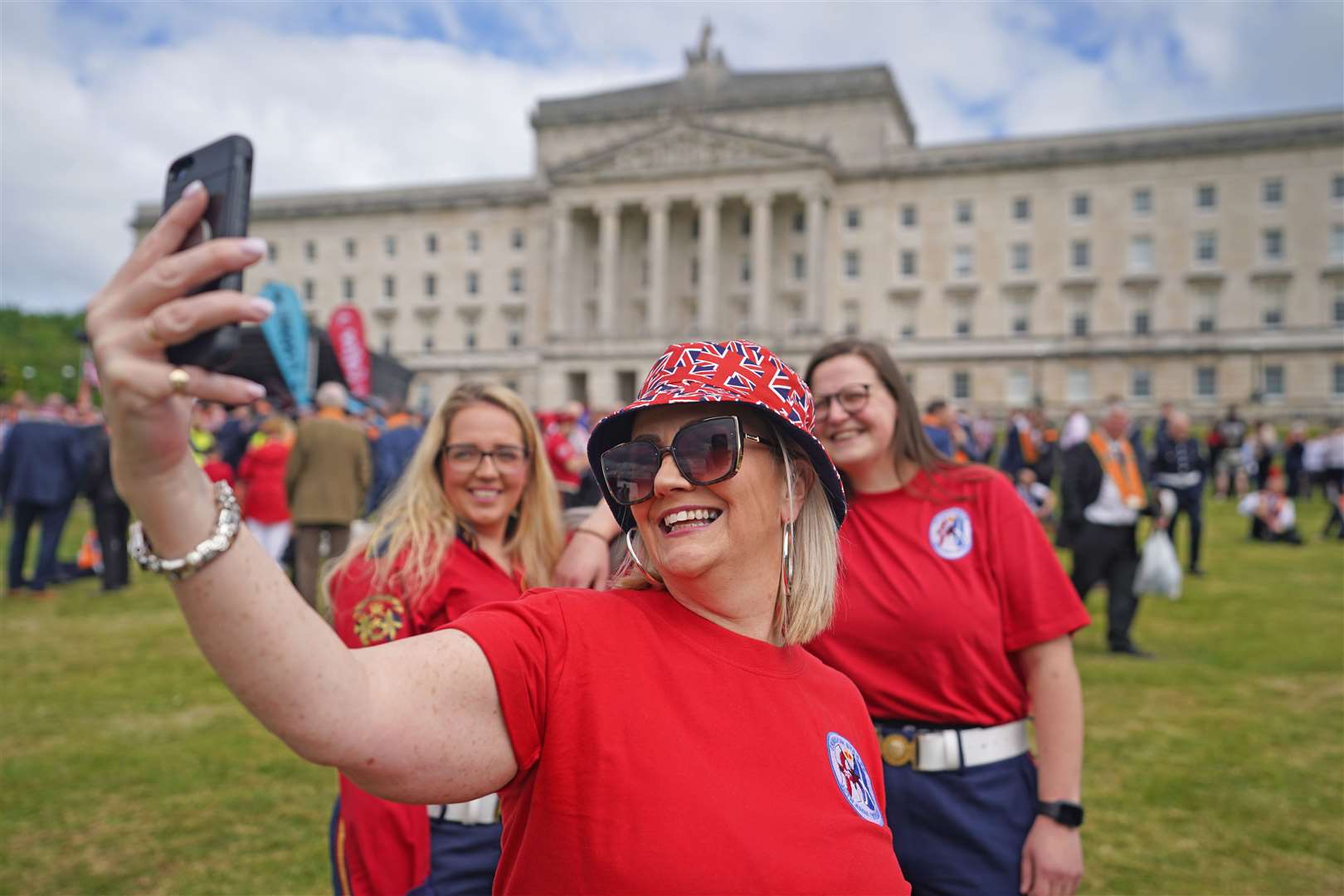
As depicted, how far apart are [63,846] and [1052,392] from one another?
5718cm

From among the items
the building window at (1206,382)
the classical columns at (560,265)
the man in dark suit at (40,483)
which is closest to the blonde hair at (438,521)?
the man in dark suit at (40,483)

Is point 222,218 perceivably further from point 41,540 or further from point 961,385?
point 961,385

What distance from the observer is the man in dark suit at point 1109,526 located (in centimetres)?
950

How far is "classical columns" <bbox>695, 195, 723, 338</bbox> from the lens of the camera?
6100 centimetres

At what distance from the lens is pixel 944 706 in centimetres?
298

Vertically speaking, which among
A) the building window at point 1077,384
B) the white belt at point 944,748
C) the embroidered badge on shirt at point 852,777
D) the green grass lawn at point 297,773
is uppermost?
the building window at point 1077,384

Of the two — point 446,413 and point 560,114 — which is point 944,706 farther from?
point 560,114

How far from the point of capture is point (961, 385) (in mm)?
58594

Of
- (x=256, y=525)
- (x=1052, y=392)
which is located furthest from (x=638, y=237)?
(x=256, y=525)

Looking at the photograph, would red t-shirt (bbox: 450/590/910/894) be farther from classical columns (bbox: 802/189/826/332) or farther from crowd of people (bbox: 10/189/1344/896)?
classical columns (bbox: 802/189/826/332)

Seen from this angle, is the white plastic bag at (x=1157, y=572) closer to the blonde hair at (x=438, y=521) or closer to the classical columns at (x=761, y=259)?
the blonde hair at (x=438, y=521)

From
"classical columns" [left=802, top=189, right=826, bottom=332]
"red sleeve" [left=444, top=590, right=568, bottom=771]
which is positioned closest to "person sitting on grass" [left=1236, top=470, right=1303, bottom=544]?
"red sleeve" [left=444, top=590, right=568, bottom=771]

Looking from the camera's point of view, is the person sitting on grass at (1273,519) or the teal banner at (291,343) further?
the teal banner at (291,343)

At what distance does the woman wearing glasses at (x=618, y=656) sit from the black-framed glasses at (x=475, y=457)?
4.75 feet
